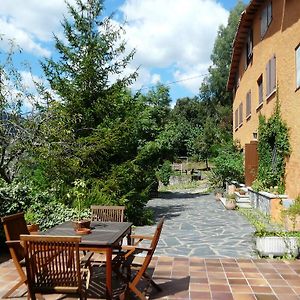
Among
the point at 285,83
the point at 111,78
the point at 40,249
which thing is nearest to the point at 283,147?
the point at 285,83

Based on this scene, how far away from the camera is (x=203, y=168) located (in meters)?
34.8

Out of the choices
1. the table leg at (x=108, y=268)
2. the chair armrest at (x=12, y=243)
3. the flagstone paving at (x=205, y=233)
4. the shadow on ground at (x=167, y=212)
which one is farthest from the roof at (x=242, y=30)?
the chair armrest at (x=12, y=243)

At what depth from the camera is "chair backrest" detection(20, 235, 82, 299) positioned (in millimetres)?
3658

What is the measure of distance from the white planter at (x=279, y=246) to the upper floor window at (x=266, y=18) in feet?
31.2

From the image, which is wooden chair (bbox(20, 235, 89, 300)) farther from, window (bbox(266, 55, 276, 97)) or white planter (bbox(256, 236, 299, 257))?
window (bbox(266, 55, 276, 97))

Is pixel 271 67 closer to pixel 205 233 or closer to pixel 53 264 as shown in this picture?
pixel 205 233

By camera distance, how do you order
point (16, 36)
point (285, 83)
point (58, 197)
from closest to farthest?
point (16, 36) → point (58, 197) → point (285, 83)

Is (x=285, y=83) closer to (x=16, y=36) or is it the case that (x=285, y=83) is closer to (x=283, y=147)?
(x=283, y=147)

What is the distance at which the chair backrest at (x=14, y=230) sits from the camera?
444 cm

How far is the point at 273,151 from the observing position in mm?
12555

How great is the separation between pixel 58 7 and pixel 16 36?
387cm

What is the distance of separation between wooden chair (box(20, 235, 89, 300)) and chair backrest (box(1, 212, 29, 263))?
672 mm

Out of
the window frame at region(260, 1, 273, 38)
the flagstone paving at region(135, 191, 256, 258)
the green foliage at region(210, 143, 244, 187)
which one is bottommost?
the flagstone paving at region(135, 191, 256, 258)

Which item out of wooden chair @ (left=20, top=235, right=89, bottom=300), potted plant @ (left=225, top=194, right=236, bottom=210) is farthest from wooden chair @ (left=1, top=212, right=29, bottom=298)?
potted plant @ (left=225, top=194, right=236, bottom=210)
